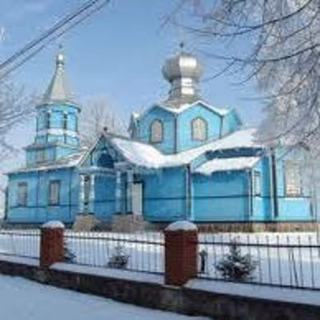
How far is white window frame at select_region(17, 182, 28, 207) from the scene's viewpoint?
40781 millimetres

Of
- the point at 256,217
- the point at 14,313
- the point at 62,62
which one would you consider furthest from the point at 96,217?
the point at 14,313

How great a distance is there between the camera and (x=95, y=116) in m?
53.8

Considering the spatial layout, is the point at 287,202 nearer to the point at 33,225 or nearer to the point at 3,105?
the point at 3,105

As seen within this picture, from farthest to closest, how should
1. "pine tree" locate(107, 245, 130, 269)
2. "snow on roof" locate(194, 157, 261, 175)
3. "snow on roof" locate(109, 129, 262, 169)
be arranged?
"snow on roof" locate(109, 129, 262, 169) < "snow on roof" locate(194, 157, 261, 175) < "pine tree" locate(107, 245, 130, 269)

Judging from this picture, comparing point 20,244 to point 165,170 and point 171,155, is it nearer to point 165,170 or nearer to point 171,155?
point 165,170

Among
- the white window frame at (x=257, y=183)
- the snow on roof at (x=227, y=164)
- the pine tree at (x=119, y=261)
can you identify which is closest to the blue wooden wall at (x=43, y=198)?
the snow on roof at (x=227, y=164)

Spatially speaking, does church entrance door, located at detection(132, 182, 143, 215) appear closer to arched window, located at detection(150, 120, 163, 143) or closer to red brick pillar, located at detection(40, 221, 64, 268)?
arched window, located at detection(150, 120, 163, 143)

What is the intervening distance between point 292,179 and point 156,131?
28.3ft

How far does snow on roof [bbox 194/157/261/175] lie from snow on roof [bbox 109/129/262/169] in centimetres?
69

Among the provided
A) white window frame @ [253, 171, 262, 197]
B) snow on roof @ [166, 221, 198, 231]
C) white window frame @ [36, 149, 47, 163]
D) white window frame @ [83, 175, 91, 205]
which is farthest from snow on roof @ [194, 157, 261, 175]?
snow on roof @ [166, 221, 198, 231]

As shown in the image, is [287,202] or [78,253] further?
[287,202]

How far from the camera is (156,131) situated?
3625 cm

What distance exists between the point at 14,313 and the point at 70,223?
87.0 feet

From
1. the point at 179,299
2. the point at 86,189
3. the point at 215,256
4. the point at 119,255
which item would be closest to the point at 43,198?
the point at 86,189
